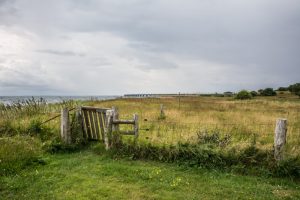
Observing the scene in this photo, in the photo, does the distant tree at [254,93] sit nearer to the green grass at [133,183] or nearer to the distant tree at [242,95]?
the distant tree at [242,95]

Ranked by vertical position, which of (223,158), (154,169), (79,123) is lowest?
(154,169)

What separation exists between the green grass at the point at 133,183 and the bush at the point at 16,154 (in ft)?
1.23

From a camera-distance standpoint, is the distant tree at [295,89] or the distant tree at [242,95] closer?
the distant tree at [242,95]

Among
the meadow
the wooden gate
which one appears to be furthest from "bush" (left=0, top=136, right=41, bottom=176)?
the wooden gate

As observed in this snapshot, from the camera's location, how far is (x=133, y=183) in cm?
876

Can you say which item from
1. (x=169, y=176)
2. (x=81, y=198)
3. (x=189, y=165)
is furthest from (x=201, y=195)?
(x=81, y=198)

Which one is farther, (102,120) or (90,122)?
(90,122)

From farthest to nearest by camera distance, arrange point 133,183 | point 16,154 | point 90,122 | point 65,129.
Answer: point 90,122 → point 65,129 → point 16,154 → point 133,183

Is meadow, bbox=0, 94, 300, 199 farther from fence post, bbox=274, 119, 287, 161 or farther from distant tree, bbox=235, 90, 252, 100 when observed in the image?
distant tree, bbox=235, 90, 252, 100

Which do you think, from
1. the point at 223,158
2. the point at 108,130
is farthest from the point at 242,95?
the point at 223,158

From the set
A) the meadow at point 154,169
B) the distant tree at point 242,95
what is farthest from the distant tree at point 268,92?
the meadow at point 154,169

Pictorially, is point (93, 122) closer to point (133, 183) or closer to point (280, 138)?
point (133, 183)

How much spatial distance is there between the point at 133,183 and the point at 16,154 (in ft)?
14.3

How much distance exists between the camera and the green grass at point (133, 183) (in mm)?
7918
